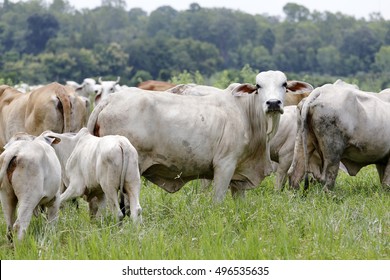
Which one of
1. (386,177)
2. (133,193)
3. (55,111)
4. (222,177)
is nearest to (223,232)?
(133,193)

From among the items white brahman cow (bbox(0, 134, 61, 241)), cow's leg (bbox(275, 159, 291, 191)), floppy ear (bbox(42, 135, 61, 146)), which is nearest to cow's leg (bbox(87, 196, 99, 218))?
floppy ear (bbox(42, 135, 61, 146))

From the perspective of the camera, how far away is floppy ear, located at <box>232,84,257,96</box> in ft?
33.3

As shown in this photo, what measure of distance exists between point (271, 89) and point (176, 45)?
86.4 m

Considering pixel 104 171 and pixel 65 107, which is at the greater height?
pixel 104 171

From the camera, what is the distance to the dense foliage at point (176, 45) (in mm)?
86625

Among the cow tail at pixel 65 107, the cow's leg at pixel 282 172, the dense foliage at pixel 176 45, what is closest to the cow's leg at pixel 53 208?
the cow tail at pixel 65 107

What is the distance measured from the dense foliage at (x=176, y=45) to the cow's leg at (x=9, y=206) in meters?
54.6

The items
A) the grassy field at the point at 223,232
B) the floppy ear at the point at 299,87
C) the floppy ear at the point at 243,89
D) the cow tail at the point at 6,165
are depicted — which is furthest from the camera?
the floppy ear at the point at 299,87

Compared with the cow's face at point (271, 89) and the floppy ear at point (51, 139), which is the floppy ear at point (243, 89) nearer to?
the cow's face at point (271, 89)

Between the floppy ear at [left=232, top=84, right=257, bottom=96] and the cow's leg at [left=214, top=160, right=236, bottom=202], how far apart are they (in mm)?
783

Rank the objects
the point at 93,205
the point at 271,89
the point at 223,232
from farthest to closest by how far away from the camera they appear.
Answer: the point at 271,89
the point at 93,205
the point at 223,232

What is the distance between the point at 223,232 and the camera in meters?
8.43

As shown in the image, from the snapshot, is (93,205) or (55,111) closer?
(93,205)

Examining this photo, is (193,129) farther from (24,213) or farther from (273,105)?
(24,213)
